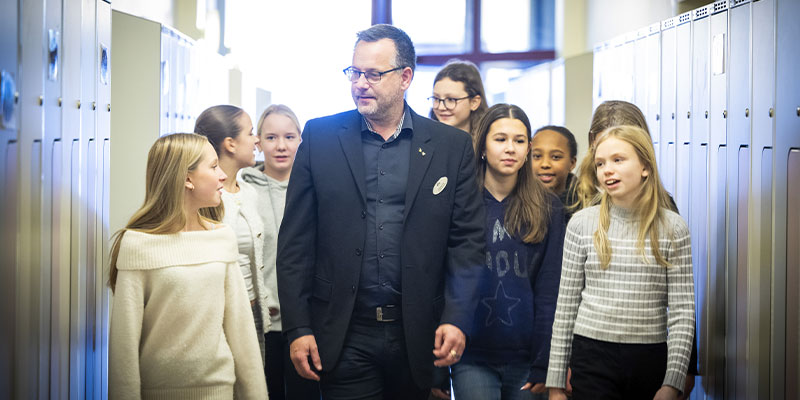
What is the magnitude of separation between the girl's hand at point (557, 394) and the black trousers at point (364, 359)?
46 cm

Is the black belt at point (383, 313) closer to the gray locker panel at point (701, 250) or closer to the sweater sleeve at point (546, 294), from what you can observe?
the sweater sleeve at point (546, 294)

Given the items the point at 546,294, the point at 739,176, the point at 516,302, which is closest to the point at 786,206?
the point at 739,176

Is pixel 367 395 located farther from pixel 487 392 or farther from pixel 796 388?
pixel 796 388

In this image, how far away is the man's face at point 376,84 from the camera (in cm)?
253

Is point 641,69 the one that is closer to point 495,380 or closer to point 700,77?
point 700,77

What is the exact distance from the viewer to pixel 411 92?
7.67m

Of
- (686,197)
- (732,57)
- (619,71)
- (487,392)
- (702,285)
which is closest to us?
(487,392)

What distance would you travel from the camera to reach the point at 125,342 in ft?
7.40

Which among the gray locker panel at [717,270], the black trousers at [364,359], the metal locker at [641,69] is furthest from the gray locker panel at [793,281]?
the metal locker at [641,69]

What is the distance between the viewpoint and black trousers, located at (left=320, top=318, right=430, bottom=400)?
8.10 feet

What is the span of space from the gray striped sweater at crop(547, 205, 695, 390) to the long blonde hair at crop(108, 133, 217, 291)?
47.5 inches

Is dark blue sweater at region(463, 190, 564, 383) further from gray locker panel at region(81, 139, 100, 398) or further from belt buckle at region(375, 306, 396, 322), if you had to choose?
gray locker panel at region(81, 139, 100, 398)

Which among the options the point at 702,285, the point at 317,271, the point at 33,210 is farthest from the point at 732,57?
the point at 33,210

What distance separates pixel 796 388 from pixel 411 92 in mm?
5474
